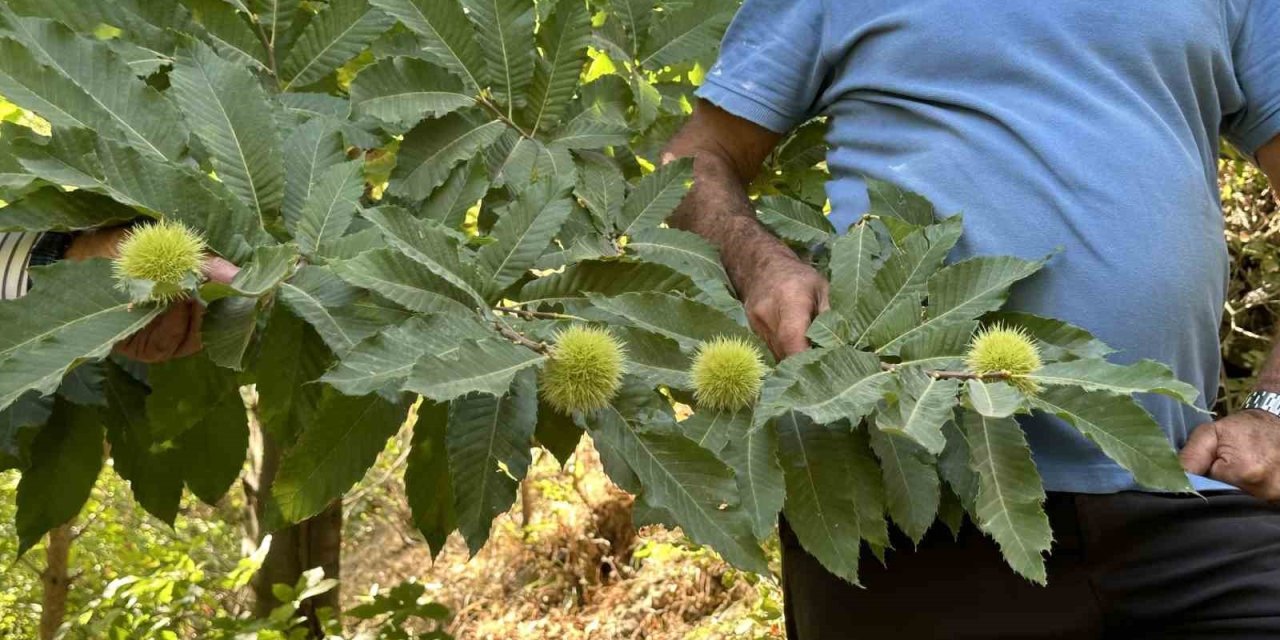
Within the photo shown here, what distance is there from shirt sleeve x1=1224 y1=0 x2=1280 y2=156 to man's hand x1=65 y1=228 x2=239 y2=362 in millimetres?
1300

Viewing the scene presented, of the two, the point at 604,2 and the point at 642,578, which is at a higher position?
the point at 604,2

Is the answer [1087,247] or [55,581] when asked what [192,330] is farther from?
[55,581]

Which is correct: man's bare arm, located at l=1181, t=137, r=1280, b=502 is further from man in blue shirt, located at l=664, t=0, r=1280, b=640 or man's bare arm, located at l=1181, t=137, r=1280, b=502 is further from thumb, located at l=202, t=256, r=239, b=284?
thumb, located at l=202, t=256, r=239, b=284

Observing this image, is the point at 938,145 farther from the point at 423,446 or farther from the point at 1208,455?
the point at 423,446

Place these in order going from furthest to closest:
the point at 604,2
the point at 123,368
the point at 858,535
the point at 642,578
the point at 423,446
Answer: the point at 642,578 → the point at 604,2 → the point at 123,368 → the point at 423,446 → the point at 858,535

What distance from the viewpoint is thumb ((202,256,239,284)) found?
3.29 ft

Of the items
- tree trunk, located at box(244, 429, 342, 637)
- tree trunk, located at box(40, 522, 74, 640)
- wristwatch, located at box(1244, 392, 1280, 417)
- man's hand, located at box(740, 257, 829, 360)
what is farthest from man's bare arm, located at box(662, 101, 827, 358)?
tree trunk, located at box(40, 522, 74, 640)

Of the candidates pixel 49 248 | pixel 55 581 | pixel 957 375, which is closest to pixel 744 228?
pixel 957 375

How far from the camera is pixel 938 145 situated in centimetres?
143

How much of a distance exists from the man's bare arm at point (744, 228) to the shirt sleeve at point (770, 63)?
34 mm

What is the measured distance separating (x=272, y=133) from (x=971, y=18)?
862 mm

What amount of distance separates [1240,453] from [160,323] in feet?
4.05

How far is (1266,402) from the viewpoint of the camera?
1486 millimetres

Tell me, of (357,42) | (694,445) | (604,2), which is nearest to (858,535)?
(694,445)
